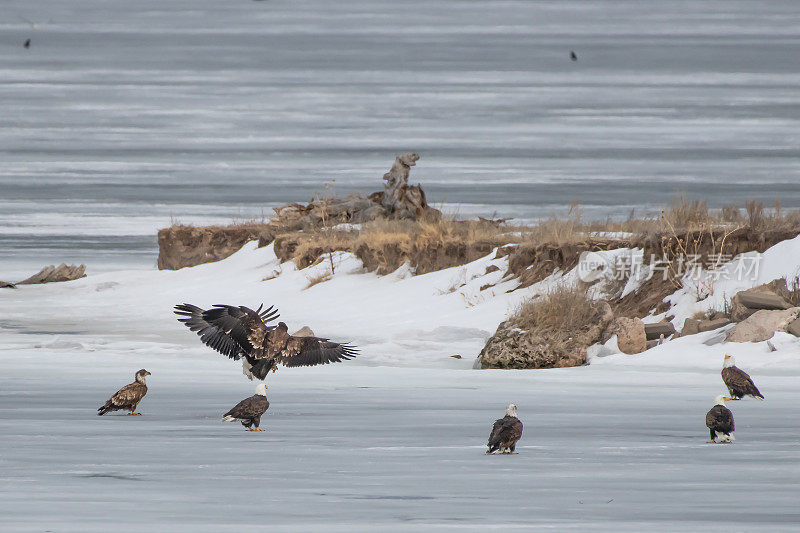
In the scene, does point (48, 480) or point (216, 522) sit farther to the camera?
point (48, 480)

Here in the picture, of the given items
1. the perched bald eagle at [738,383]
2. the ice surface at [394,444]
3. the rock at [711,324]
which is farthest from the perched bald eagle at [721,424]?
the rock at [711,324]

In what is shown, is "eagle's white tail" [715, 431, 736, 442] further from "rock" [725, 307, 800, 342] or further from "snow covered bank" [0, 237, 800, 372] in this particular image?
"rock" [725, 307, 800, 342]

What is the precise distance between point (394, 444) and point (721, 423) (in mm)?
2456

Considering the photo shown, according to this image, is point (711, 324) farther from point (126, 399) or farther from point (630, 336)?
point (126, 399)

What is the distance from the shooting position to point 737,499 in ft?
26.5

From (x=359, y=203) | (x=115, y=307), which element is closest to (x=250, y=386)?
(x=115, y=307)

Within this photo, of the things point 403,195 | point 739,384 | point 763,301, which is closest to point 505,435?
point 739,384

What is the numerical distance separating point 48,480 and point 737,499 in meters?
4.14

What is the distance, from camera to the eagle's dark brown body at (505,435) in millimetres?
9773

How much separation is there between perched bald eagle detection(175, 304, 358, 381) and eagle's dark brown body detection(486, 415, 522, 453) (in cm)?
347

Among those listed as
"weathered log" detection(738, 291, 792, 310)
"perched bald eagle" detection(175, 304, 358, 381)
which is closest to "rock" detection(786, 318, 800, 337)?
"weathered log" detection(738, 291, 792, 310)

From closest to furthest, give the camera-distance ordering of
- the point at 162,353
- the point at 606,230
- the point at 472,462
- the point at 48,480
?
the point at 48,480
the point at 472,462
the point at 162,353
the point at 606,230

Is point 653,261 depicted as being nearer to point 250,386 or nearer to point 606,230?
point 606,230

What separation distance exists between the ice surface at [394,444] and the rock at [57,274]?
28.1 metres
